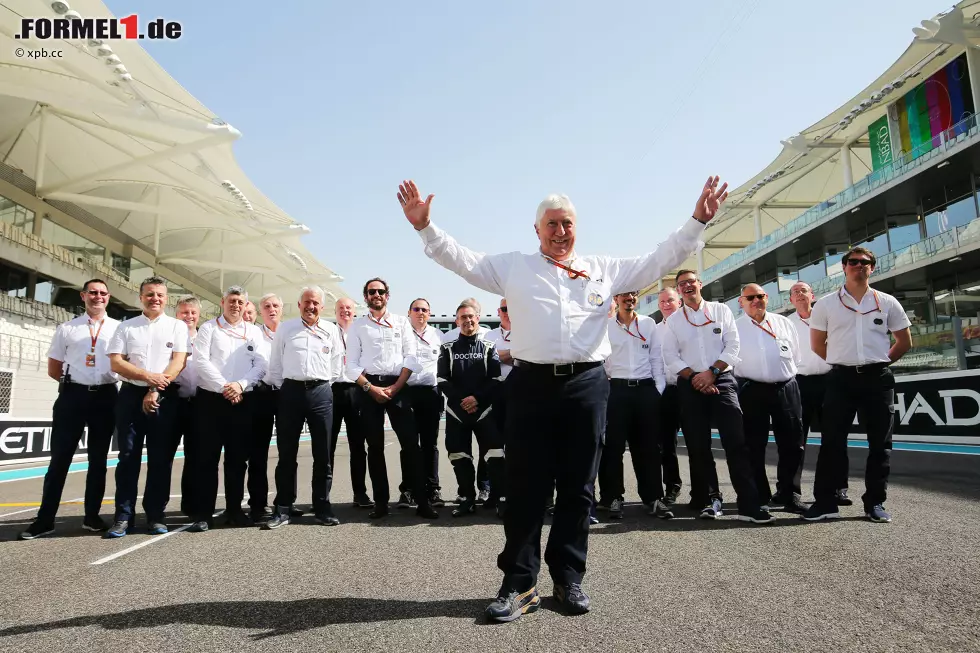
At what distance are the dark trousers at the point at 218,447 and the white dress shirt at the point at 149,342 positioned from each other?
1.33ft

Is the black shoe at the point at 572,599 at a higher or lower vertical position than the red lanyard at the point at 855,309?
lower

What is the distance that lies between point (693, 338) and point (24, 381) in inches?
602

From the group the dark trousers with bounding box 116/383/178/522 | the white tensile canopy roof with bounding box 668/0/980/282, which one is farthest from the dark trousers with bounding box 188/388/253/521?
the white tensile canopy roof with bounding box 668/0/980/282

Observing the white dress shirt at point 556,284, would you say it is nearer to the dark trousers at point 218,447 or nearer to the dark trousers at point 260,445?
the dark trousers at point 260,445

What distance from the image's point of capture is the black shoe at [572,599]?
8.78 feet

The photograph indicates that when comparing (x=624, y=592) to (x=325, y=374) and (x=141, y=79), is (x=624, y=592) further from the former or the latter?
(x=141, y=79)

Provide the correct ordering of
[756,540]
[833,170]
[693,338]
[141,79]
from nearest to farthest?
[756,540] < [693,338] < [141,79] < [833,170]

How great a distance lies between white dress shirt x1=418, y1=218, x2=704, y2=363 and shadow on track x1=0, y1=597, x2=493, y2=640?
1.26 metres

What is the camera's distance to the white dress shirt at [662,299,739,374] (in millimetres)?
5023

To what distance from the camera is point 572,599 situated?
271cm

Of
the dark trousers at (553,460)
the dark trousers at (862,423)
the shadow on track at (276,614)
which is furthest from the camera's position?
the dark trousers at (862,423)

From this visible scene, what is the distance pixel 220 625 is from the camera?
8.43 feet

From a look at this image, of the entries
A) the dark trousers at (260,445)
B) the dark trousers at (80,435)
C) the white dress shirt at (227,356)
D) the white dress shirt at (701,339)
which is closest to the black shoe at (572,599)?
the white dress shirt at (701,339)


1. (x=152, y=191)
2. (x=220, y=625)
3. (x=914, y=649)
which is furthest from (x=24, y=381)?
(x=152, y=191)
